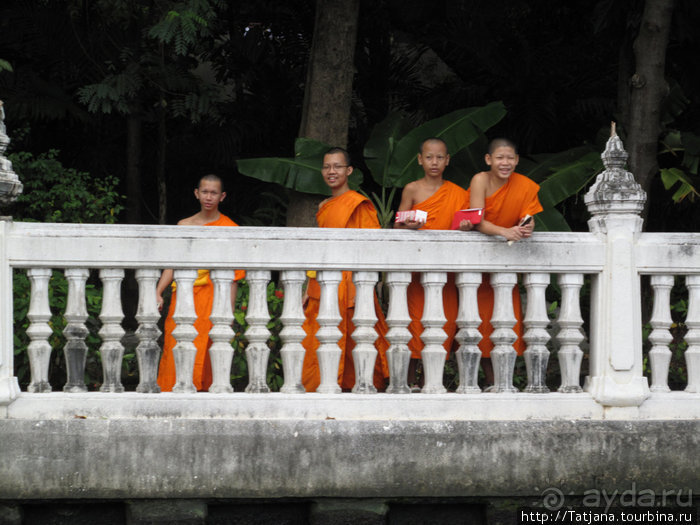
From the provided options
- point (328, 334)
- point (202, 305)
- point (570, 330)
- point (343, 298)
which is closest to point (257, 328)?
point (328, 334)

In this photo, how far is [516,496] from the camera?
14.7 ft

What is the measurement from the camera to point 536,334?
464 centimetres

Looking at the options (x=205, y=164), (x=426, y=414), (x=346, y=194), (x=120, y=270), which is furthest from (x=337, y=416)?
(x=205, y=164)

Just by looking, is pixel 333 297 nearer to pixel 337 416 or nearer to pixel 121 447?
pixel 337 416

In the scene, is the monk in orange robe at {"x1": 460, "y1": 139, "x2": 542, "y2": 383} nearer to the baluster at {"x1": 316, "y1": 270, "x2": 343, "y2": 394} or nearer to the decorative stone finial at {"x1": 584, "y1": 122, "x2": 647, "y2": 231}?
the decorative stone finial at {"x1": 584, "y1": 122, "x2": 647, "y2": 231}

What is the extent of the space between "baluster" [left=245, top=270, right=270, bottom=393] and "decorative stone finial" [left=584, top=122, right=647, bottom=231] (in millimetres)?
1686

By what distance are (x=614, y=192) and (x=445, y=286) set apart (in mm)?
1207

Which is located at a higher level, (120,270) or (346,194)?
(346,194)

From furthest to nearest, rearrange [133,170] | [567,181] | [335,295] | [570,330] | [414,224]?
[133,170] → [567,181] → [414,224] → [570,330] → [335,295]

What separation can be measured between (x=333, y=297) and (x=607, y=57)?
26.7 ft

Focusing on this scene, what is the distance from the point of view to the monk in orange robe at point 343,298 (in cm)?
555

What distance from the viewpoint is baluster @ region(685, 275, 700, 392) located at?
4652 mm

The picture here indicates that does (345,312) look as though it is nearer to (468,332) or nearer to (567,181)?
(468,332)

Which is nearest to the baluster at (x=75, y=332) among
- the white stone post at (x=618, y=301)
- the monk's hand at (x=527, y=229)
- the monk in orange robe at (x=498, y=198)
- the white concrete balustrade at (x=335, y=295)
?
the white concrete balustrade at (x=335, y=295)
